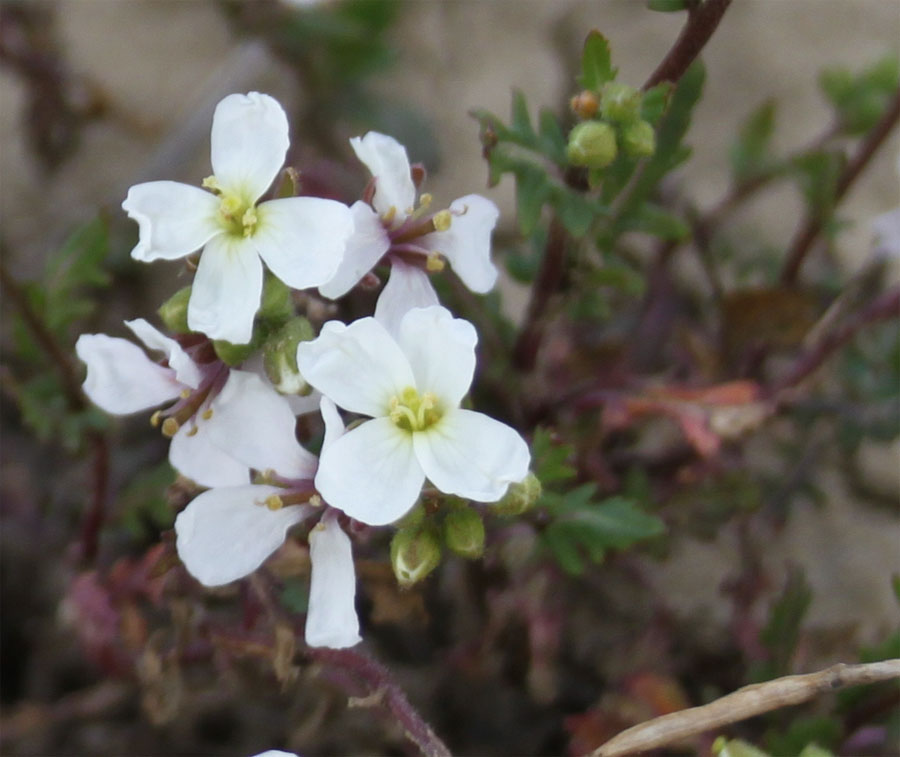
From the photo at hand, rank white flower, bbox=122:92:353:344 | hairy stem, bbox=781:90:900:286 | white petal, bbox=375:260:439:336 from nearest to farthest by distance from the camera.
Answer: white flower, bbox=122:92:353:344 < white petal, bbox=375:260:439:336 < hairy stem, bbox=781:90:900:286

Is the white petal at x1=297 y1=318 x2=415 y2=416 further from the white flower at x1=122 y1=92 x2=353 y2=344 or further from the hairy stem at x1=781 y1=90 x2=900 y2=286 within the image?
the hairy stem at x1=781 y1=90 x2=900 y2=286

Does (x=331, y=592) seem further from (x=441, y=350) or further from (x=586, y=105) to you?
(x=586, y=105)

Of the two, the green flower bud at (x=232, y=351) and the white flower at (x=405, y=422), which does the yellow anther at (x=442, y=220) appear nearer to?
the white flower at (x=405, y=422)

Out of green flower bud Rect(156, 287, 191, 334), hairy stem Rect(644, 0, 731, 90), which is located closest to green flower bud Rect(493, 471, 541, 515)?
green flower bud Rect(156, 287, 191, 334)

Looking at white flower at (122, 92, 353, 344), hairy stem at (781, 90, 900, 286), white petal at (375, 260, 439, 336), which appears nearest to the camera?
white flower at (122, 92, 353, 344)

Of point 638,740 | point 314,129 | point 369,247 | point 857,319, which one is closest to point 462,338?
point 369,247

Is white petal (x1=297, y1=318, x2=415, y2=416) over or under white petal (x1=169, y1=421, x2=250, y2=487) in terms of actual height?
over

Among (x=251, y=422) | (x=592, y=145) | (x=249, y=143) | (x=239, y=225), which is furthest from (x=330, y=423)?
(x=592, y=145)
